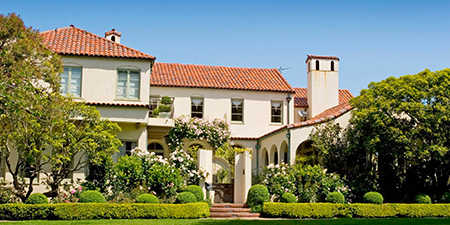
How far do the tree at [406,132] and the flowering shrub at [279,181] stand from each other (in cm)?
341

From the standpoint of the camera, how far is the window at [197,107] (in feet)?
106

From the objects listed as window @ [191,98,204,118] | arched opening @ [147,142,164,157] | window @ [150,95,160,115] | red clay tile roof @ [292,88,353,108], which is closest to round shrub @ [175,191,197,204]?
arched opening @ [147,142,164,157]

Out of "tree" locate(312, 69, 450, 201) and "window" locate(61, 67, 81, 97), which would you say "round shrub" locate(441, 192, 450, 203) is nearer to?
"tree" locate(312, 69, 450, 201)

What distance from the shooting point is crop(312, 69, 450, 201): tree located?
23234 mm

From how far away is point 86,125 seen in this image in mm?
21531

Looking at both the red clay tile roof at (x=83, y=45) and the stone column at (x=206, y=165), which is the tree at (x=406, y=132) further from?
the red clay tile roof at (x=83, y=45)

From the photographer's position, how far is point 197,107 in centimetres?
3241

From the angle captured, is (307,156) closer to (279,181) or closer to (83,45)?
(279,181)

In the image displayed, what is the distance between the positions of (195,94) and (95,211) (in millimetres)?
14255

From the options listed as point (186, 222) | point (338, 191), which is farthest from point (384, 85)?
point (186, 222)

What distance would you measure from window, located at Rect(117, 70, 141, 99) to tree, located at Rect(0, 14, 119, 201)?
2.91 m

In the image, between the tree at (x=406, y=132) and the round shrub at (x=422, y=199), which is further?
the tree at (x=406, y=132)

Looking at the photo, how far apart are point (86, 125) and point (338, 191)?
11.2 m

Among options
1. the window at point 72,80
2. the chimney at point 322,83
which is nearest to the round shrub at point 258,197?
the window at point 72,80
